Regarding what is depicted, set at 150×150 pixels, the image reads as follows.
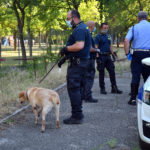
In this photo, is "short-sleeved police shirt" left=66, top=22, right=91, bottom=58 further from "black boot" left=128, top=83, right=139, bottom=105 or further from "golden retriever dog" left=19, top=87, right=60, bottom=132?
"black boot" left=128, top=83, right=139, bottom=105

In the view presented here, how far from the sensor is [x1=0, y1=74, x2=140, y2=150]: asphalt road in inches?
153

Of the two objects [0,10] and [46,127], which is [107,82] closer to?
[46,127]

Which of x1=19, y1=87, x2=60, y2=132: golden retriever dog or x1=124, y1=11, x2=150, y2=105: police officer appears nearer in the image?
x1=19, y1=87, x2=60, y2=132: golden retriever dog

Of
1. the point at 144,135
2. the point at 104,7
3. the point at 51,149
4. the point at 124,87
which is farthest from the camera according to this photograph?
the point at 104,7

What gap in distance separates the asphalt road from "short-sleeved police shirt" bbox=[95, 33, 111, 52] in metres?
1.82

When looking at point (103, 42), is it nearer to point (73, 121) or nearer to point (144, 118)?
Result: point (73, 121)

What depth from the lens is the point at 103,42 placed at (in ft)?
23.6

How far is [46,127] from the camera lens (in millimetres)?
4762

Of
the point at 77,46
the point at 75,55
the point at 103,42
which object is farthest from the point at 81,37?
the point at 103,42

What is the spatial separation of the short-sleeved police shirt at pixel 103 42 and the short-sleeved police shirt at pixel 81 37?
249 cm

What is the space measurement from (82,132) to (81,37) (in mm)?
1610

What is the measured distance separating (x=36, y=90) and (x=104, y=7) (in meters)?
13.8

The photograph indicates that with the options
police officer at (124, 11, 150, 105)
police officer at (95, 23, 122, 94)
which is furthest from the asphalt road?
police officer at (95, 23, 122, 94)

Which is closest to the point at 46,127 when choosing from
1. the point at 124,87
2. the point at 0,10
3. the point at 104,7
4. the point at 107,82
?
the point at 124,87
